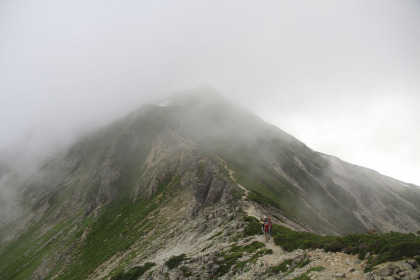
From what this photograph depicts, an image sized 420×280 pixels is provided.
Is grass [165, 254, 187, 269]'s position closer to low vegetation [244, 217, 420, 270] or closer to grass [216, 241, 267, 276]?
grass [216, 241, 267, 276]

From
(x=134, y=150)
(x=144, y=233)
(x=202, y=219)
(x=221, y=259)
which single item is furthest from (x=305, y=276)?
(x=134, y=150)

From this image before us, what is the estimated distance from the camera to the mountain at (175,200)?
6384 centimetres

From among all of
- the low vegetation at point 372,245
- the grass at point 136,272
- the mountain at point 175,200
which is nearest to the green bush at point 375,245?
the low vegetation at point 372,245

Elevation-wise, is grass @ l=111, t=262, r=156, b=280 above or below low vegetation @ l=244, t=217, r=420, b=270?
below

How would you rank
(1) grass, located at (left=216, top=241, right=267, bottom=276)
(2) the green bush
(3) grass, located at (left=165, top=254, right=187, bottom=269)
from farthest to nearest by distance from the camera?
(3) grass, located at (left=165, top=254, right=187, bottom=269) → (1) grass, located at (left=216, top=241, right=267, bottom=276) → (2) the green bush

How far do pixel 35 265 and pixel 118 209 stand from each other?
4203cm

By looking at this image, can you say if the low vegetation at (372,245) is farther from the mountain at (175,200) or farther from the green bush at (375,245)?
the mountain at (175,200)

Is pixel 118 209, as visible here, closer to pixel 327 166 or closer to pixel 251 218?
pixel 251 218

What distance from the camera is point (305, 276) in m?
19.5

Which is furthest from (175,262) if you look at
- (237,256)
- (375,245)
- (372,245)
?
(375,245)

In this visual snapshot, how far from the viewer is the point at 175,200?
88.9 m

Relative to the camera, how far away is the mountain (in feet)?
209

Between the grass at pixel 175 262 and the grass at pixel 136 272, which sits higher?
the grass at pixel 175 262

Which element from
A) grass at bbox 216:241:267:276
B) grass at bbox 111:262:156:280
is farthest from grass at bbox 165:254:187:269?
grass at bbox 111:262:156:280
